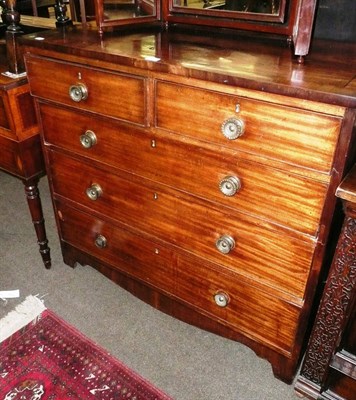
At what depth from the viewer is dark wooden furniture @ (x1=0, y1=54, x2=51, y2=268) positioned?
143 centimetres

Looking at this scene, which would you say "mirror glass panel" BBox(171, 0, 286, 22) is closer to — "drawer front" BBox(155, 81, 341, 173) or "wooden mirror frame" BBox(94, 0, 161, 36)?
"wooden mirror frame" BBox(94, 0, 161, 36)

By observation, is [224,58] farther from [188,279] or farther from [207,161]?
[188,279]

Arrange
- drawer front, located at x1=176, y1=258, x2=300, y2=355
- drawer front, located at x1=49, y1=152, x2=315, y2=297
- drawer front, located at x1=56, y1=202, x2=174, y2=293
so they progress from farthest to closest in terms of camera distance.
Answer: drawer front, located at x1=56, y1=202, x2=174, y2=293 → drawer front, located at x1=176, y1=258, x2=300, y2=355 → drawer front, located at x1=49, y1=152, x2=315, y2=297

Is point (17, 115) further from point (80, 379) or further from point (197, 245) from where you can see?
point (80, 379)

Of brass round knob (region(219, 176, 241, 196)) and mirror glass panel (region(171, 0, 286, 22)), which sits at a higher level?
mirror glass panel (region(171, 0, 286, 22))

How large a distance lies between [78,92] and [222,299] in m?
0.83

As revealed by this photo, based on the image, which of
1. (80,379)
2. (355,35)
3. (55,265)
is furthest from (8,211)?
(355,35)

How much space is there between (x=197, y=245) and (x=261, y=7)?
78cm

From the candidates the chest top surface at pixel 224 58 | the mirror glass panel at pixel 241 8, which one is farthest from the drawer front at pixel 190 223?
the mirror glass panel at pixel 241 8

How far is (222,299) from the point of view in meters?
1.35

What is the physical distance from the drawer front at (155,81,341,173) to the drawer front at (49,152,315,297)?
8.9 inches

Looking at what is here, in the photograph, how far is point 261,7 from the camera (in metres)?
1.24

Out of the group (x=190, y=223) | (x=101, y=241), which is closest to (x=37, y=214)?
(x=101, y=241)

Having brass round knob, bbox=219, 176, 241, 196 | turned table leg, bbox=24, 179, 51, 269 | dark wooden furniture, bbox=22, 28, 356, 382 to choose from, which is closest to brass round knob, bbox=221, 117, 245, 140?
dark wooden furniture, bbox=22, 28, 356, 382
